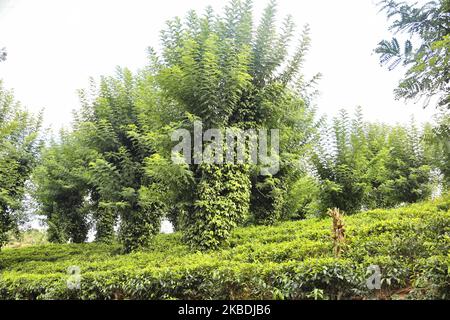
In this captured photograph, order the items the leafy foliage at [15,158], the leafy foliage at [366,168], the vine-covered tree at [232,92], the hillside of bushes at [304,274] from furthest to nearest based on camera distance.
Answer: the leafy foliage at [15,158] < the leafy foliage at [366,168] < the vine-covered tree at [232,92] < the hillside of bushes at [304,274]

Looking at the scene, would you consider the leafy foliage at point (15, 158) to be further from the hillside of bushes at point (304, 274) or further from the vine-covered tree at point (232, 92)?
the vine-covered tree at point (232, 92)

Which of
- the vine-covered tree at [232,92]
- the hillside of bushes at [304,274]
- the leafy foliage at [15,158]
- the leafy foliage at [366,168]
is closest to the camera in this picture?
the hillside of bushes at [304,274]

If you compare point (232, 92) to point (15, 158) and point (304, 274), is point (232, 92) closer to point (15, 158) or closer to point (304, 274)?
point (304, 274)

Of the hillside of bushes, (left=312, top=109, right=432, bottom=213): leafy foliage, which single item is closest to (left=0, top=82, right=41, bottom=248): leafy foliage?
the hillside of bushes

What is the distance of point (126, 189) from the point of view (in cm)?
1214

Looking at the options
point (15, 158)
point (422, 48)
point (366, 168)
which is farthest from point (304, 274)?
point (15, 158)

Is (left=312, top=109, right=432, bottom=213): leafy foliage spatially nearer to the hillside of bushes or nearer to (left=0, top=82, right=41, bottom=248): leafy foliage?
the hillside of bushes

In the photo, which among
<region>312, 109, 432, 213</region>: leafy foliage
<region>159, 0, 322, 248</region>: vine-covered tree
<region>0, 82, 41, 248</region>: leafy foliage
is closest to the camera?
<region>159, 0, 322, 248</region>: vine-covered tree

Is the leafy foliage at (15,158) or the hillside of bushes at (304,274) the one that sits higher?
the leafy foliage at (15,158)

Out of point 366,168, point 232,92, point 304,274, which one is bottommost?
point 304,274

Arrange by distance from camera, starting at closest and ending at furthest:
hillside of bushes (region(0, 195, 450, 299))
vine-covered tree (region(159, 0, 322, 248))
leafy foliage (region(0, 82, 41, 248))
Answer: hillside of bushes (region(0, 195, 450, 299)), vine-covered tree (region(159, 0, 322, 248)), leafy foliage (region(0, 82, 41, 248))

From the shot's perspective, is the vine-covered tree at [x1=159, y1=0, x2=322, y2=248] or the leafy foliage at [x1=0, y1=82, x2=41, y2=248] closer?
the vine-covered tree at [x1=159, y1=0, x2=322, y2=248]

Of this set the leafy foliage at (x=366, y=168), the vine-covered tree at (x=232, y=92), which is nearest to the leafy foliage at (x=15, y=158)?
the vine-covered tree at (x=232, y=92)

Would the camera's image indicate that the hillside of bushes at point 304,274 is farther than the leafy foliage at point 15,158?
No
